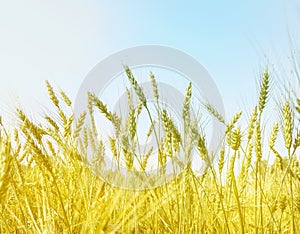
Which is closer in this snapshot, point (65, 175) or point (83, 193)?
point (83, 193)

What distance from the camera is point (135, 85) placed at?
1250 mm

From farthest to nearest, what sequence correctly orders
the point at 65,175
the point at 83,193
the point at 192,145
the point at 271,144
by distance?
1. the point at 65,175
2. the point at 271,144
3. the point at 83,193
4. the point at 192,145

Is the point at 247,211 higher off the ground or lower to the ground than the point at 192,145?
lower

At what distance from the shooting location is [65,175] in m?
1.49

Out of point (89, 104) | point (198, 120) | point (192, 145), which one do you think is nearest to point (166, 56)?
point (89, 104)

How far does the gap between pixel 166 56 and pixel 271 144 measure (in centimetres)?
60

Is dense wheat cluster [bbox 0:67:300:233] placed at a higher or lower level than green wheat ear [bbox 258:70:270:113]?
lower

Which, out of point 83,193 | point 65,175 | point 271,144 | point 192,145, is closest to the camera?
point 192,145

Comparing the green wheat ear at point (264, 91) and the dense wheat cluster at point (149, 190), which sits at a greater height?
the green wheat ear at point (264, 91)

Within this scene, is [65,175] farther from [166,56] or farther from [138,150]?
[166,56]

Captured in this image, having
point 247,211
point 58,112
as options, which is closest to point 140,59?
point 58,112

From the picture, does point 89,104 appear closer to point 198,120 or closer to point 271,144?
point 198,120

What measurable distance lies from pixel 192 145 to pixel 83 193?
1.32ft

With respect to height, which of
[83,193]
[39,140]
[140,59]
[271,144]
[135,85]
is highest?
[140,59]
